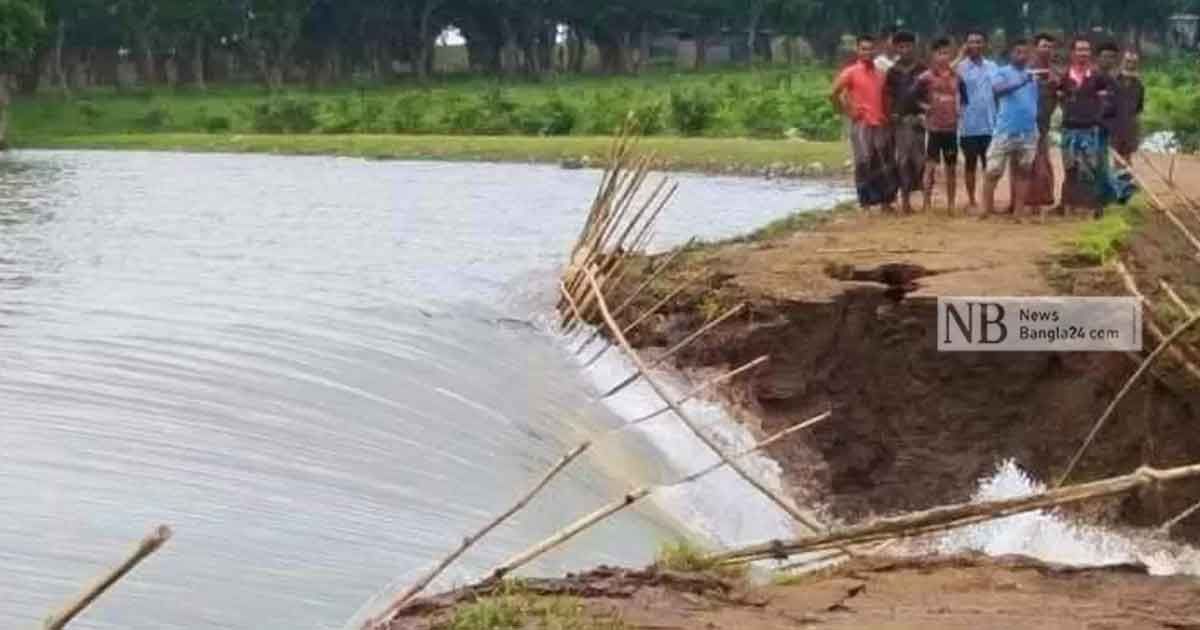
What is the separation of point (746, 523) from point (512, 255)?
11.1 m

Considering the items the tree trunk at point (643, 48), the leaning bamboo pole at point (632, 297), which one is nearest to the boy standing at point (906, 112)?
the leaning bamboo pole at point (632, 297)

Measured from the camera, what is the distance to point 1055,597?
7508 millimetres

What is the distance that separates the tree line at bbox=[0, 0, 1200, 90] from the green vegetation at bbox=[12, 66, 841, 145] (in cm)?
220

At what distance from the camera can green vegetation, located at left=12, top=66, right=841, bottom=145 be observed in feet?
138

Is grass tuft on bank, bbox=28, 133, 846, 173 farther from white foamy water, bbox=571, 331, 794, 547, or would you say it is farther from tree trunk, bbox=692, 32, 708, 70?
tree trunk, bbox=692, 32, 708, 70

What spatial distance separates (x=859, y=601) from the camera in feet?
24.3

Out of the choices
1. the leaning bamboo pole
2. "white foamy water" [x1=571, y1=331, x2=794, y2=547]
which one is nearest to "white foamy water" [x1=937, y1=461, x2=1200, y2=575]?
"white foamy water" [x1=571, y1=331, x2=794, y2=547]

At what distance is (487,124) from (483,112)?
0.60 metres

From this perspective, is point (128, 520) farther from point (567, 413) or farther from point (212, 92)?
point (212, 92)

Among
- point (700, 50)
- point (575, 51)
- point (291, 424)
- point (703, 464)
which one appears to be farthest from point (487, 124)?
point (291, 424)

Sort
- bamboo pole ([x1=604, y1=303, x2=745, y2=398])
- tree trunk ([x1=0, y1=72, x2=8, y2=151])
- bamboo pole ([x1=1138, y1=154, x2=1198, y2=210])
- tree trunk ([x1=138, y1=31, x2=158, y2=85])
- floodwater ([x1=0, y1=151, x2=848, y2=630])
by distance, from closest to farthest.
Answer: floodwater ([x1=0, y1=151, x2=848, y2=630])
bamboo pole ([x1=604, y1=303, x2=745, y2=398])
bamboo pole ([x1=1138, y1=154, x2=1198, y2=210])
tree trunk ([x1=0, y1=72, x2=8, y2=151])
tree trunk ([x1=138, y1=31, x2=158, y2=85])

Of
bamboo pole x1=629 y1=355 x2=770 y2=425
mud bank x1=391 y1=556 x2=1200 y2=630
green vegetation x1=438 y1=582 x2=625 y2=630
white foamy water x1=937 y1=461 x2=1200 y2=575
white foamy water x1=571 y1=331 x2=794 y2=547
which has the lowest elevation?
white foamy water x1=937 y1=461 x2=1200 y2=575

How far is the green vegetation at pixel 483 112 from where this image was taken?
138ft

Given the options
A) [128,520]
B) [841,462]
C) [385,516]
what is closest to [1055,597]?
[385,516]
